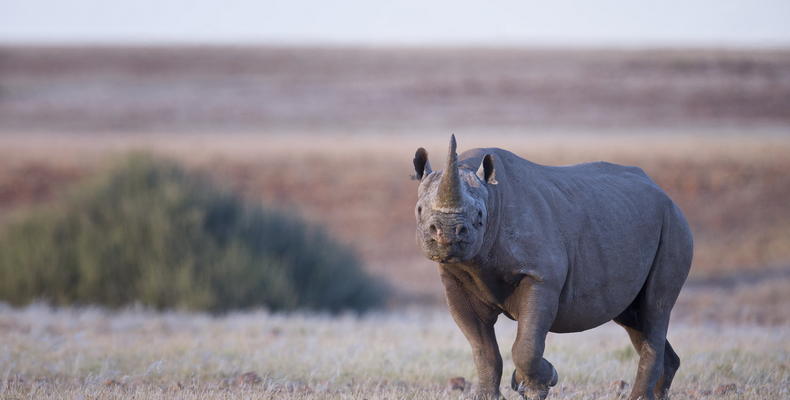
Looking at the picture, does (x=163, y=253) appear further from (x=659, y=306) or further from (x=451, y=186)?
(x=451, y=186)

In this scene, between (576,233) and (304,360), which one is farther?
(304,360)

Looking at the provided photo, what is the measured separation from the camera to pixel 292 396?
7656 millimetres

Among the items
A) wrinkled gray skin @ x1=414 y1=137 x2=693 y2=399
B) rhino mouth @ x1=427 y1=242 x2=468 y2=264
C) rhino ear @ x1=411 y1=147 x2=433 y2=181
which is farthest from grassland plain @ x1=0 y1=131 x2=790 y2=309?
rhino mouth @ x1=427 y1=242 x2=468 y2=264

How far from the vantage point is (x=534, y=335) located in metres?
6.84

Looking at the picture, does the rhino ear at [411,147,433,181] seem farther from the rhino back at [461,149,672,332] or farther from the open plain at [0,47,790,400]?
the open plain at [0,47,790,400]

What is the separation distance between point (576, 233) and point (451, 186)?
54.0 inches

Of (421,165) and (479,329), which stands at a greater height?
(421,165)

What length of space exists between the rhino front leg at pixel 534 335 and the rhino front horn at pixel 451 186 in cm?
93

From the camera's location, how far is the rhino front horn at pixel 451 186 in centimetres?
640

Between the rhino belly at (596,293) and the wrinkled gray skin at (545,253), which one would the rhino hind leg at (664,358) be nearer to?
the wrinkled gray skin at (545,253)

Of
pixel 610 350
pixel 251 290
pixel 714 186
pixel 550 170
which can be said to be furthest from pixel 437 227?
pixel 714 186

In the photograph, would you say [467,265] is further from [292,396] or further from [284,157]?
[284,157]

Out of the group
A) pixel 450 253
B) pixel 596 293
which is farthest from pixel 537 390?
pixel 450 253

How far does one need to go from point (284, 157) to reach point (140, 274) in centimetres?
2332
